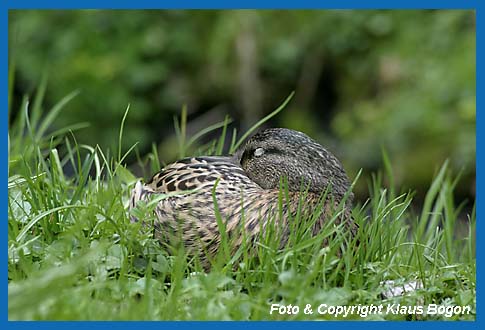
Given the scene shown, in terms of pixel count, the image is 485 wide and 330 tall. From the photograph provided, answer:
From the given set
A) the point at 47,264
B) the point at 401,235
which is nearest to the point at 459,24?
the point at 401,235

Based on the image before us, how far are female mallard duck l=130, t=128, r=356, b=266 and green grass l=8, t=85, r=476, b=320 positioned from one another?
0.09m

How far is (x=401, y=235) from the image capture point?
12.6 ft

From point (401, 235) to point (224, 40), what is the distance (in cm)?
505

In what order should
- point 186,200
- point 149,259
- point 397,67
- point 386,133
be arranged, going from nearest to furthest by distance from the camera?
point 149,259 → point 186,200 → point 386,133 → point 397,67

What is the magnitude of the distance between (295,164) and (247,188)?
23 cm

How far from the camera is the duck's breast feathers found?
3.84m

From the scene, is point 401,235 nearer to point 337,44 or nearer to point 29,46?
point 337,44

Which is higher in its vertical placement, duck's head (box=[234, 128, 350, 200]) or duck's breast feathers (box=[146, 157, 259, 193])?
duck's head (box=[234, 128, 350, 200])

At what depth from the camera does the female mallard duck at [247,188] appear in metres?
3.52

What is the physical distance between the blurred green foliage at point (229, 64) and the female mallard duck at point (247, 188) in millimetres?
4147

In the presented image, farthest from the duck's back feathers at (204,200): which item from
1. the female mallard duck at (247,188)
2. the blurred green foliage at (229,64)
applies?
the blurred green foliage at (229,64)

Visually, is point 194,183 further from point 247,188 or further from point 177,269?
point 177,269

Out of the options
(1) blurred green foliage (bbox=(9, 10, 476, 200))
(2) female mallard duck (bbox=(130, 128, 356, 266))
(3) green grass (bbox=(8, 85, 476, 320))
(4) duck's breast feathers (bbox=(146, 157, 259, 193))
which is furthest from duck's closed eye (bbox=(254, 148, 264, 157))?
(1) blurred green foliage (bbox=(9, 10, 476, 200))

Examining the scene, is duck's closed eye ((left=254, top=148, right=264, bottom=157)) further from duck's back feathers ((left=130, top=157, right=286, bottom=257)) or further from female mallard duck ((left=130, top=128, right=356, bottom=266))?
duck's back feathers ((left=130, top=157, right=286, bottom=257))
